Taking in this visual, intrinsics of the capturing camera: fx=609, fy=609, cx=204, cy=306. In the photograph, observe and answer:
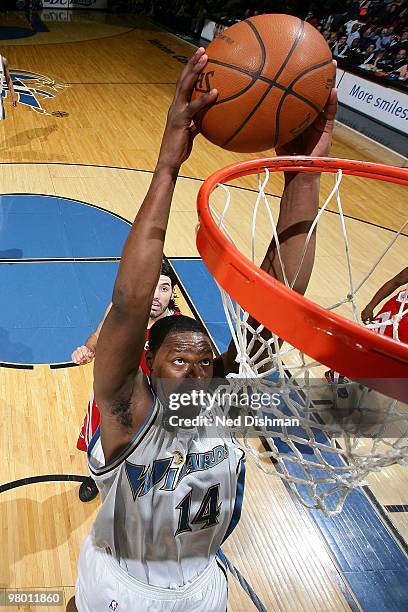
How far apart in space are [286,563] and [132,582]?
59.0 inches

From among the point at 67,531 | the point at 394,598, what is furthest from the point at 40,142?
the point at 394,598

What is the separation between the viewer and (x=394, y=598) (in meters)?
2.99

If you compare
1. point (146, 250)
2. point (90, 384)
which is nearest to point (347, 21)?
point (90, 384)

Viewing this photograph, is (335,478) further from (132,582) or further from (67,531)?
(67,531)

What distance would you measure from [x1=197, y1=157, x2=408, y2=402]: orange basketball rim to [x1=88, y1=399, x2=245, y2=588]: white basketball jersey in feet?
1.47

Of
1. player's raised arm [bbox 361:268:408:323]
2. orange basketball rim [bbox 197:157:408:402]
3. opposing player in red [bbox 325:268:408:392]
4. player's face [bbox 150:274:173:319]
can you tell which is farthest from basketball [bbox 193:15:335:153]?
player's raised arm [bbox 361:268:408:323]

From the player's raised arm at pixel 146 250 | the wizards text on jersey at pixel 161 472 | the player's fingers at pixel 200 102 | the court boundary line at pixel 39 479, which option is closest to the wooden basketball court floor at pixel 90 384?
the court boundary line at pixel 39 479

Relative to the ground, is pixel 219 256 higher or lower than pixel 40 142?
higher

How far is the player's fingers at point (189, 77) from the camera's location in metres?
1.46

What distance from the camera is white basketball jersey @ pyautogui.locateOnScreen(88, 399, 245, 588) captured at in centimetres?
176

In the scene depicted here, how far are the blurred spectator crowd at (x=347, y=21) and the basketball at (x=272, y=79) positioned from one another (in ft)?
28.9

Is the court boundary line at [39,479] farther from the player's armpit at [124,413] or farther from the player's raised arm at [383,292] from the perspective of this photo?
the player's raised arm at [383,292]

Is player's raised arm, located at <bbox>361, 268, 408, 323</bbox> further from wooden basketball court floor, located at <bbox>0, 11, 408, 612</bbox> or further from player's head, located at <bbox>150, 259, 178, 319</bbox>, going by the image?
player's head, located at <bbox>150, 259, 178, 319</bbox>

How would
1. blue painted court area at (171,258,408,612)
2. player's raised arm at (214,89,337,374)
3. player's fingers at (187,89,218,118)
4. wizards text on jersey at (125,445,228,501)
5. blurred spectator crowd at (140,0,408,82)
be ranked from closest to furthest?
1. player's fingers at (187,89,218,118)
2. wizards text on jersey at (125,445,228,501)
3. player's raised arm at (214,89,337,374)
4. blue painted court area at (171,258,408,612)
5. blurred spectator crowd at (140,0,408,82)
